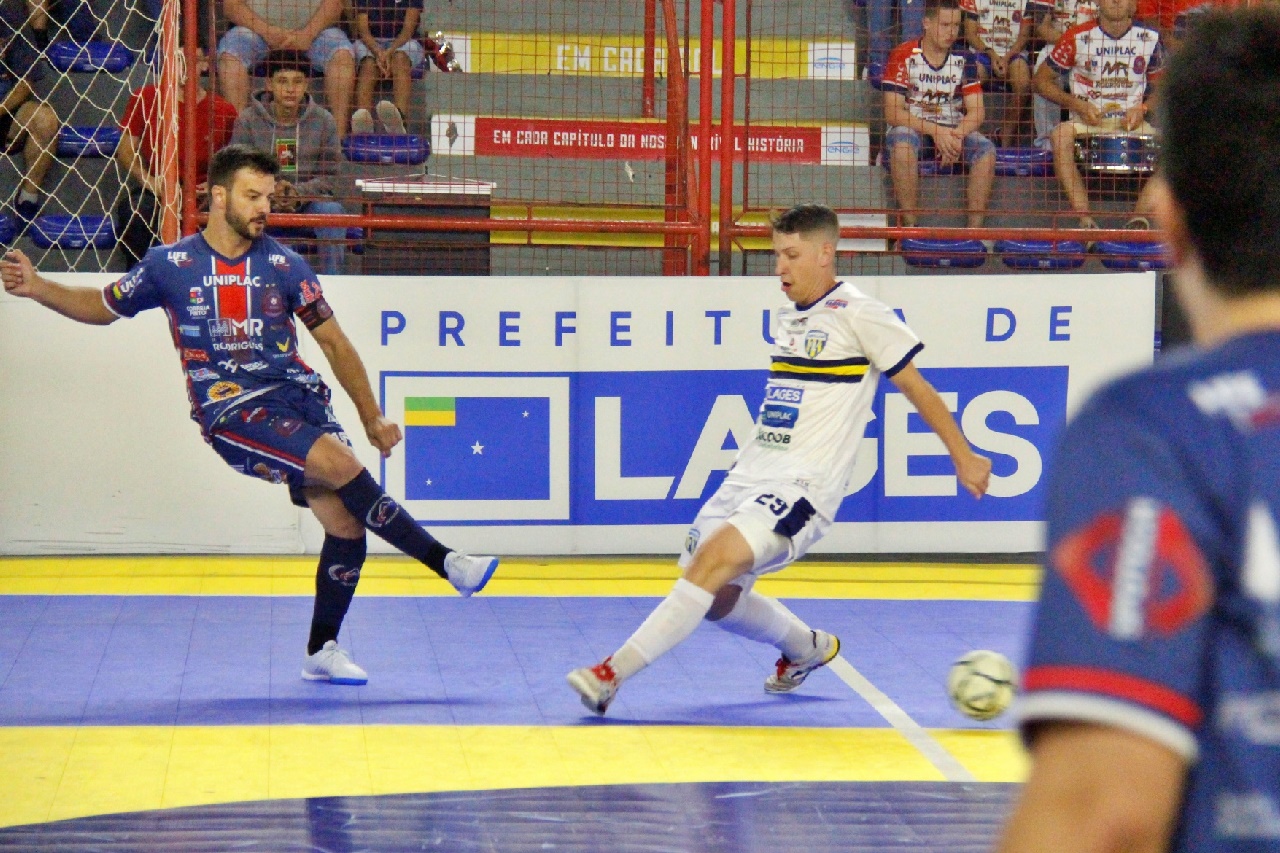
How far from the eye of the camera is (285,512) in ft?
28.8

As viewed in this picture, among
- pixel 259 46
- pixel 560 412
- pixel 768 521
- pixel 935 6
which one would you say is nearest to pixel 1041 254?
pixel 935 6

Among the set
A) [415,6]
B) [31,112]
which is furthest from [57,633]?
[415,6]

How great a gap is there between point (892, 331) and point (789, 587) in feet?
8.85

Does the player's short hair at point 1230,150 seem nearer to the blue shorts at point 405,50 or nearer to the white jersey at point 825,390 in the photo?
the white jersey at point 825,390

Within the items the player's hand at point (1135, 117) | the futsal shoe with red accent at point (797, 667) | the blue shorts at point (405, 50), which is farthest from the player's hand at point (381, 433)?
the player's hand at point (1135, 117)

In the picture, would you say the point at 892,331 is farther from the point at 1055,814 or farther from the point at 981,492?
the point at 1055,814

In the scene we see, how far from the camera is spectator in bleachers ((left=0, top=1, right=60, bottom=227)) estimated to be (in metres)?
10.0

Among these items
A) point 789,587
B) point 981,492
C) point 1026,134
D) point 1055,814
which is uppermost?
point 1026,134

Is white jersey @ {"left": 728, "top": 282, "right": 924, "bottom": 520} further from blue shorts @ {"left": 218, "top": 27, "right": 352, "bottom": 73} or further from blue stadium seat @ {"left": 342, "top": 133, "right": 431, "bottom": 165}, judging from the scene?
blue shorts @ {"left": 218, "top": 27, "right": 352, "bottom": 73}

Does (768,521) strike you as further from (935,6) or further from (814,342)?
(935,6)

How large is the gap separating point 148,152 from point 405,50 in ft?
6.06

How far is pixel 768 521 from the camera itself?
5.81 m

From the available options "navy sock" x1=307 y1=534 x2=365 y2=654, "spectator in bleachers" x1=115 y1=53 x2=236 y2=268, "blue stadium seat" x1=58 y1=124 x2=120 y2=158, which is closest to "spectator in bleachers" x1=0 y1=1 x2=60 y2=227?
"blue stadium seat" x1=58 y1=124 x2=120 y2=158

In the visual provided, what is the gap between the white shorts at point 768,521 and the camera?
579 centimetres
